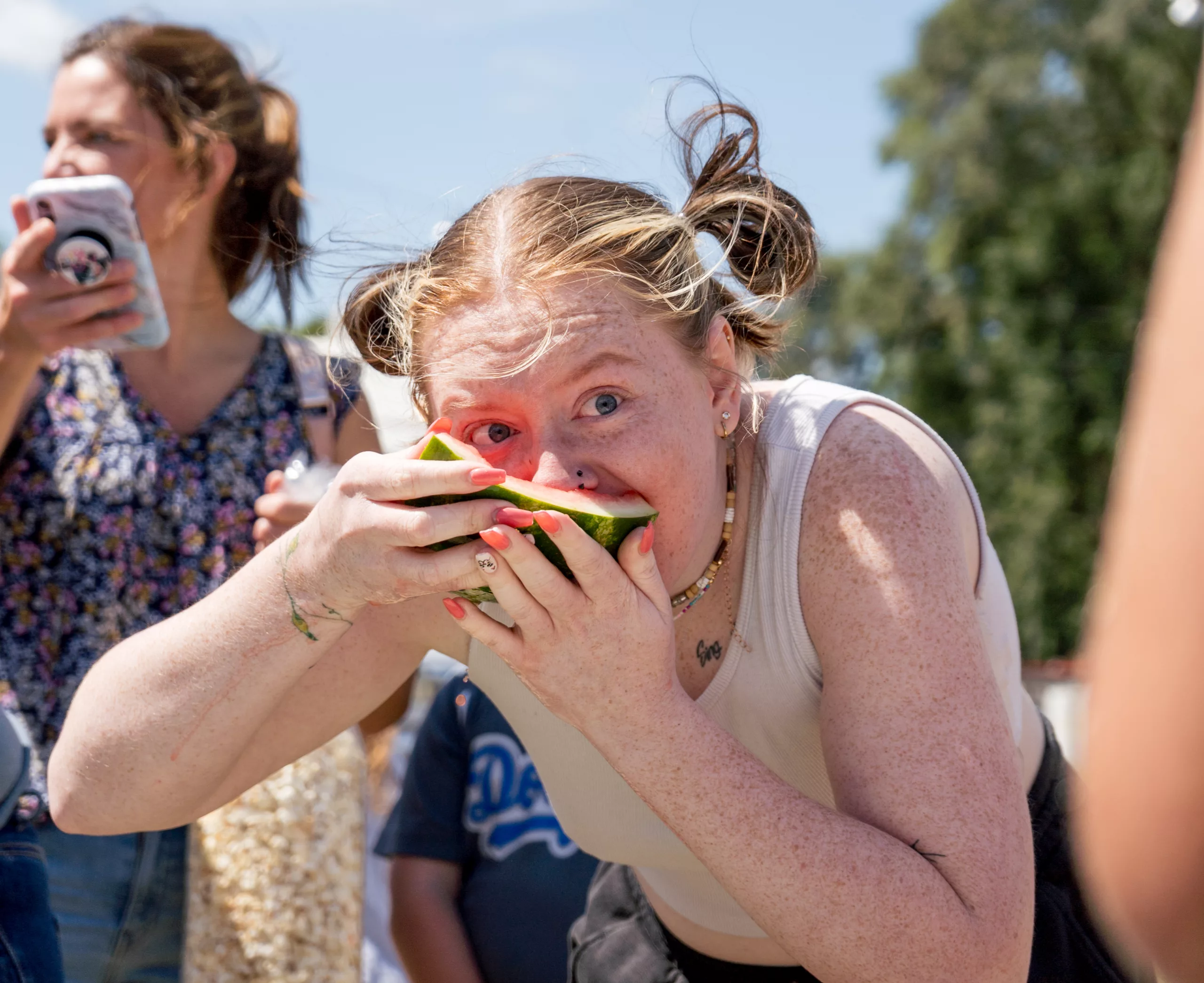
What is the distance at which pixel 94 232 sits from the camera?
331 cm

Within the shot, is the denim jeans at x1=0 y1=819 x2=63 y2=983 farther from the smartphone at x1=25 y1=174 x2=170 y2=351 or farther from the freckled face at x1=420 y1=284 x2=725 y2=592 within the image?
the smartphone at x1=25 y1=174 x2=170 y2=351

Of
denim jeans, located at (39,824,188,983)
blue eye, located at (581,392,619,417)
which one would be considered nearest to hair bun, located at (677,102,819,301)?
blue eye, located at (581,392,619,417)

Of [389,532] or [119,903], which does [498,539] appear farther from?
[119,903]

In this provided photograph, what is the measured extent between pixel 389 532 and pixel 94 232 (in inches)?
73.8

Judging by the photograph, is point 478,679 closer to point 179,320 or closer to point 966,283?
point 179,320

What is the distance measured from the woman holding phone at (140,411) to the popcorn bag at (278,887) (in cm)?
15

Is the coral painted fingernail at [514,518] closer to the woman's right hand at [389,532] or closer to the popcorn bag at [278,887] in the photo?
the woman's right hand at [389,532]

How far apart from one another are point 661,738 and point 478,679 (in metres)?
0.77

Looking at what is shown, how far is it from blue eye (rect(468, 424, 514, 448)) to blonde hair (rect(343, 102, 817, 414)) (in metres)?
0.12

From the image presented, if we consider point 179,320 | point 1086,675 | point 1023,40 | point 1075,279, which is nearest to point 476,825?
point 179,320

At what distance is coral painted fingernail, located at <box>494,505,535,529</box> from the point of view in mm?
1858

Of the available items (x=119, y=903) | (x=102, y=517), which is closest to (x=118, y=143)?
(x=102, y=517)

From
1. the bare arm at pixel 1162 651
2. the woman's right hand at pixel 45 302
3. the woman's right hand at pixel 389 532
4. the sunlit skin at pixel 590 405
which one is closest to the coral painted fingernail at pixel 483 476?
the woman's right hand at pixel 389 532

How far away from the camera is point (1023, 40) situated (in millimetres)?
23094
